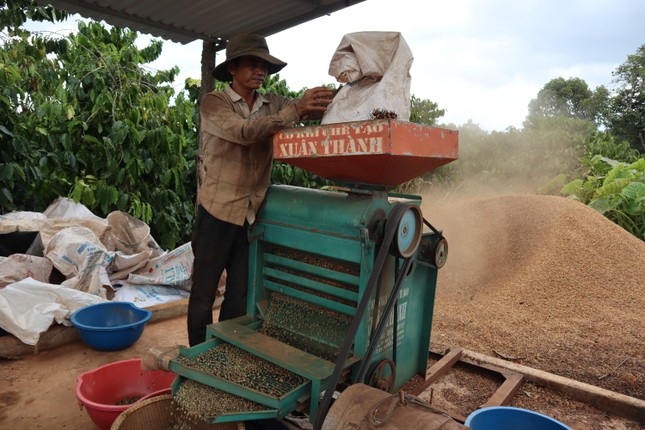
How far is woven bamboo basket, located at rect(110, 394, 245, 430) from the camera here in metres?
1.92

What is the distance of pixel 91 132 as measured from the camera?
464cm

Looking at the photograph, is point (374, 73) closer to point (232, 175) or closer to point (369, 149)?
point (369, 149)

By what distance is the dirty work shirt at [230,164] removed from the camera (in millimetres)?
2258

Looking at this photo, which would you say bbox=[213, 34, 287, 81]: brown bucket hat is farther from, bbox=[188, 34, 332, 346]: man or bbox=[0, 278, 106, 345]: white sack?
bbox=[0, 278, 106, 345]: white sack

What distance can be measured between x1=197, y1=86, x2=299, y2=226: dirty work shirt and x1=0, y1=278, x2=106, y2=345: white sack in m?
1.49

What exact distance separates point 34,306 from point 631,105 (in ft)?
93.4

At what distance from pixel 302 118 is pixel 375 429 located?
4.35 feet

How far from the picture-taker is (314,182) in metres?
7.18

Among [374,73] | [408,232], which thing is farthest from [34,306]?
[374,73]

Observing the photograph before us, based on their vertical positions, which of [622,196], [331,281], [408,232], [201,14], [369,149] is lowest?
[331,281]

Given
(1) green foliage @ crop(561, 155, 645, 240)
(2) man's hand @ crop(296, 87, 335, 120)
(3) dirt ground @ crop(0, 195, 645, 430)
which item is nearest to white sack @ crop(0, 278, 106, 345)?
(3) dirt ground @ crop(0, 195, 645, 430)

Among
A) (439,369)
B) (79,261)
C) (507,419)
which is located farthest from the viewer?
(79,261)

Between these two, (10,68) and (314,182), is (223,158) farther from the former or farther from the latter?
(314,182)

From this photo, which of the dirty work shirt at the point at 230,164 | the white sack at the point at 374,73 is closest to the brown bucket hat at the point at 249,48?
the dirty work shirt at the point at 230,164
